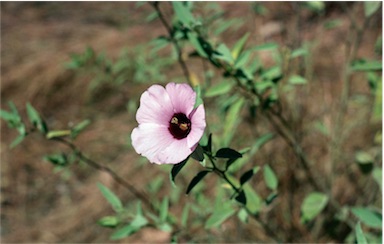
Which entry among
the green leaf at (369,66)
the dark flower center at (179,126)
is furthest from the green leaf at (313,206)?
the dark flower center at (179,126)

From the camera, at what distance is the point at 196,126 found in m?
0.80

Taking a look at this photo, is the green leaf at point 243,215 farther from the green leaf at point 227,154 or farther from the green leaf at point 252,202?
the green leaf at point 227,154

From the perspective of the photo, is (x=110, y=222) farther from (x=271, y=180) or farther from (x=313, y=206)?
(x=313, y=206)

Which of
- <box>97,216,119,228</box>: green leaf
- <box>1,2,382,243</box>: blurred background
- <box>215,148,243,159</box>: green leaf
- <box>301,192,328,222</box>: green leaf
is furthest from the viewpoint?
<box>1,2,382,243</box>: blurred background

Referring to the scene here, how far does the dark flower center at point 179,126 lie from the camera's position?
0.87 meters

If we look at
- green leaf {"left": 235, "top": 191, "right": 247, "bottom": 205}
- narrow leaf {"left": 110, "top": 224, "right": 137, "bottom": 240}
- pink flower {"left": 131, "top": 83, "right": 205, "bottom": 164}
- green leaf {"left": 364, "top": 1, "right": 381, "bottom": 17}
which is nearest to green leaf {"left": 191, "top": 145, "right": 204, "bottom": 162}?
pink flower {"left": 131, "top": 83, "right": 205, "bottom": 164}

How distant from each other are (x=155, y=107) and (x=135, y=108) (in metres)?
1.12

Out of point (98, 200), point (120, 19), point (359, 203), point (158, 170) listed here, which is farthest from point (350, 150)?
point (120, 19)

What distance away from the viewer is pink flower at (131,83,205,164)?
0.82 m

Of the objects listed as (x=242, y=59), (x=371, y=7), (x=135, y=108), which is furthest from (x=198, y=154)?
(x=135, y=108)

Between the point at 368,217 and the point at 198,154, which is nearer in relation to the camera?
the point at 198,154

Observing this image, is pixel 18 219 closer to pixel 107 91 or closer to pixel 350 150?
pixel 107 91

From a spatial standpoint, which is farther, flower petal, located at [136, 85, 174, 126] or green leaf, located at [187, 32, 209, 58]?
green leaf, located at [187, 32, 209, 58]

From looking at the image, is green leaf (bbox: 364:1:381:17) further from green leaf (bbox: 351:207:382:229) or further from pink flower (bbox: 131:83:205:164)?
pink flower (bbox: 131:83:205:164)
